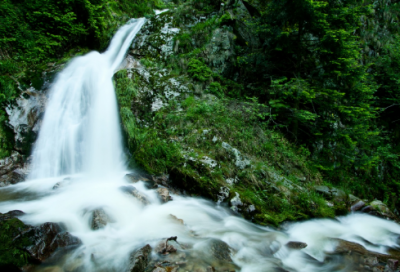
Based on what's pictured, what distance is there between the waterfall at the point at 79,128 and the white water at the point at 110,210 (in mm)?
29

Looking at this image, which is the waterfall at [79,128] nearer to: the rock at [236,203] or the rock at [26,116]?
the rock at [26,116]

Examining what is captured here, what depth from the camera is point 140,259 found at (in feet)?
10.9

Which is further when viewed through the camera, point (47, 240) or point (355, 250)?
point (355, 250)

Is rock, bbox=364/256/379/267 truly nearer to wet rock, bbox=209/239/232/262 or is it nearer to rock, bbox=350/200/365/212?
wet rock, bbox=209/239/232/262

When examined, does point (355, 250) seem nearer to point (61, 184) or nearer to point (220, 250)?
point (220, 250)

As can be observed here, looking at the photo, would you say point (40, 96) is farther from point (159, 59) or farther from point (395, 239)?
point (395, 239)

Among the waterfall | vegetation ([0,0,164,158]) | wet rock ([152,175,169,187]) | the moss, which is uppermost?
vegetation ([0,0,164,158])

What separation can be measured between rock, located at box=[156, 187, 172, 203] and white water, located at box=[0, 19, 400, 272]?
13 centimetres

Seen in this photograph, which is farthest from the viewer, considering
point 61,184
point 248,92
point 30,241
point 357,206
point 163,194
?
point 248,92

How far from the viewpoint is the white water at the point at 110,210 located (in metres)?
3.98

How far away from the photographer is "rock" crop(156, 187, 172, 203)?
5.59 m

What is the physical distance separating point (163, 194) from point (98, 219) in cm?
172

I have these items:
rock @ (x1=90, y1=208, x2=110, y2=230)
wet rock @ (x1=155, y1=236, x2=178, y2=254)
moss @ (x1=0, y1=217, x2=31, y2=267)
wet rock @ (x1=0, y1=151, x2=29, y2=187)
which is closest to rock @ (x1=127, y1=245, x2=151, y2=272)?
wet rock @ (x1=155, y1=236, x2=178, y2=254)

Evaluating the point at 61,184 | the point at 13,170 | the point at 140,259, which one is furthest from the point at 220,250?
the point at 13,170
